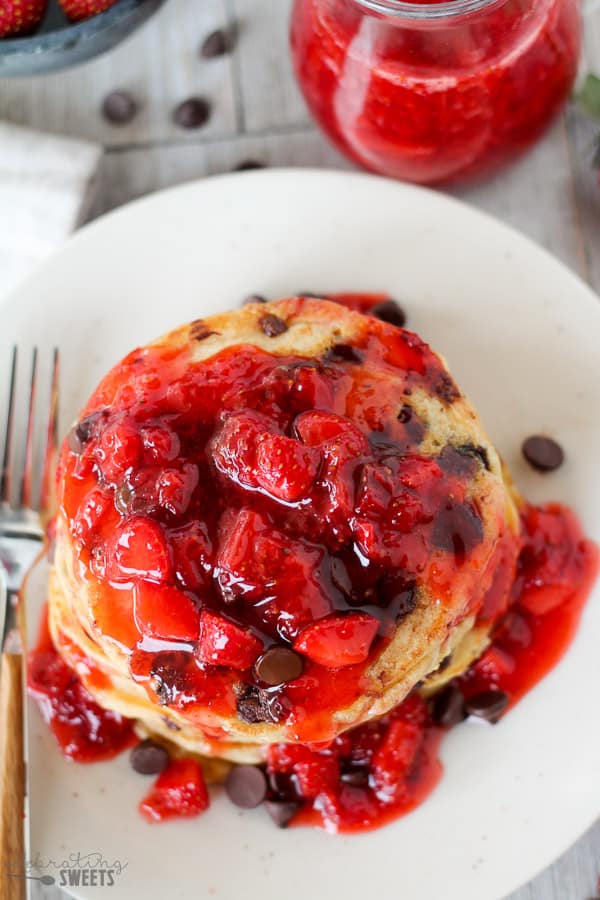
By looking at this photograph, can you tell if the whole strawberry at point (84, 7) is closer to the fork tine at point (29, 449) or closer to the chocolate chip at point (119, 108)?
the chocolate chip at point (119, 108)

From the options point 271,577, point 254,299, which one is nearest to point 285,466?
point 271,577

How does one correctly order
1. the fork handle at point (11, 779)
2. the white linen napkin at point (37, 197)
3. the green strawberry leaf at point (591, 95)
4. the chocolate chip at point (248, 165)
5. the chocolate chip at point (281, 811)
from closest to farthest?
the fork handle at point (11, 779)
the chocolate chip at point (281, 811)
the green strawberry leaf at point (591, 95)
the white linen napkin at point (37, 197)
the chocolate chip at point (248, 165)

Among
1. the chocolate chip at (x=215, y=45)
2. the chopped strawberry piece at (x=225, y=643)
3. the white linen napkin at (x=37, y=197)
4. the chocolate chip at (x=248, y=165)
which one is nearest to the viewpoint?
the chopped strawberry piece at (x=225, y=643)

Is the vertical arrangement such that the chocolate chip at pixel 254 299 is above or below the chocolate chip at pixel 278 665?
above

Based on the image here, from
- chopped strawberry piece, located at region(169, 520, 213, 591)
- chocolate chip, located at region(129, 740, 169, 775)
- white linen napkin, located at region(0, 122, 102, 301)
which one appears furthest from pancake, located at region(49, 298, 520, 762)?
white linen napkin, located at region(0, 122, 102, 301)

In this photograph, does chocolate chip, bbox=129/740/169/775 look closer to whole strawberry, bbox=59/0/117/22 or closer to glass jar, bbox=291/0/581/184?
glass jar, bbox=291/0/581/184

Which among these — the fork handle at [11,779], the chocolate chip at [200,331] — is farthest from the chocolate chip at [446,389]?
the fork handle at [11,779]

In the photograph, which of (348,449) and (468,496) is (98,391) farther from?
(468,496)

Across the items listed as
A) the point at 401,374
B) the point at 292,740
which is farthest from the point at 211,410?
the point at 292,740

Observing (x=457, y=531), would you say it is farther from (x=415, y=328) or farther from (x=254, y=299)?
(x=254, y=299)
